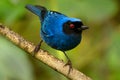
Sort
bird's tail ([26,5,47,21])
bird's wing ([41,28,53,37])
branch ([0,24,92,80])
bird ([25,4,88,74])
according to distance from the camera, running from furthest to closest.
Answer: bird's tail ([26,5,47,21])
bird's wing ([41,28,53,37])
bird ([25,4,88,74])
branch ([0,24,92,80])

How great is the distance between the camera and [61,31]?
3.40m

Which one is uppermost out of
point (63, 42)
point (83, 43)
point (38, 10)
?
point (38, 10)

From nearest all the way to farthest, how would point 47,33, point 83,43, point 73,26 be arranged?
point 73,26
point 47,33
point 83,43

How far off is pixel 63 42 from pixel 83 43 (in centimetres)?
93

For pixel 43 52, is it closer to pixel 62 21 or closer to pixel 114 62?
pixel 62 21

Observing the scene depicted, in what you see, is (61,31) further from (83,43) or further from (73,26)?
(83,43)

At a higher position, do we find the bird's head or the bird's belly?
the bird's head

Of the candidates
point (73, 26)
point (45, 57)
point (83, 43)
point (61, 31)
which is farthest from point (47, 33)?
point (83, 43)

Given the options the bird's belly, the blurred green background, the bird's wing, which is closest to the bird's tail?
the blurred green background

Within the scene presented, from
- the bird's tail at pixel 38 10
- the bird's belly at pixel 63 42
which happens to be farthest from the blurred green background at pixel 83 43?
the bird's belly at pixel 63 42

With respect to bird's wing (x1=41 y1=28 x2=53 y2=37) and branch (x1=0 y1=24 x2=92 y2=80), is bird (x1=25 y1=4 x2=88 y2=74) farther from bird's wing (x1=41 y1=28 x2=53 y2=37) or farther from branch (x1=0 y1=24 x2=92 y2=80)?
branch (x1=0 y1=24 x2=92 y2=80)

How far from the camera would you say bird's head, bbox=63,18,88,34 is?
328 centimetres

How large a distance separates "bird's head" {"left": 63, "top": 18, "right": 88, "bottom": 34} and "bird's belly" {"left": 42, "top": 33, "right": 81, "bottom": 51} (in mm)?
52

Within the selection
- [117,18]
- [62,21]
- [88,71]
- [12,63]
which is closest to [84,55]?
[88,71]
